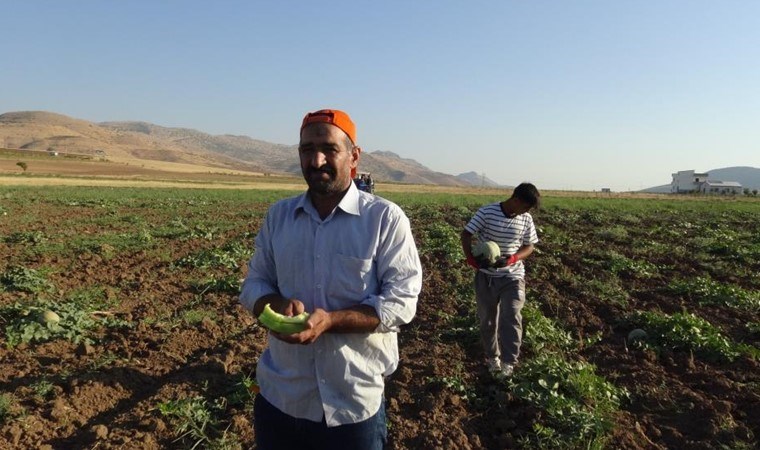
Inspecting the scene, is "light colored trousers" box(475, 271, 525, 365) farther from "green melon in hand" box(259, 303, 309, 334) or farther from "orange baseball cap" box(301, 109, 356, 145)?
"green melon in hand" box(259, 303, 309, 334)

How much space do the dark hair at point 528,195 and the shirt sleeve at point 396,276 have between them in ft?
9.51

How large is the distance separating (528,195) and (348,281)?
10.3 ft

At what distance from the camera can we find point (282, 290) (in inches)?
93.4

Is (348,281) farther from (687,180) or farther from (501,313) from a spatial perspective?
(687,180)

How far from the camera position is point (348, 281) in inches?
→ 86.4

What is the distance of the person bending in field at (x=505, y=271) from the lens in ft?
16.4

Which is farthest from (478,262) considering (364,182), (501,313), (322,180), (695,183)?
(695,183)

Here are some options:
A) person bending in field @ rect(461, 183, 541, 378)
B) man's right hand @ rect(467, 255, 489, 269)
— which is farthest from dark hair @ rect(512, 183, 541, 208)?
man's right hand @ rect(467, 255, 489, 269)

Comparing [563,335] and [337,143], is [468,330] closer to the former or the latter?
[563,335]

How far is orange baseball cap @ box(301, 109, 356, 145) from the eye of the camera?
87.7 inches

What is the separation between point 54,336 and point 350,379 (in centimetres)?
523

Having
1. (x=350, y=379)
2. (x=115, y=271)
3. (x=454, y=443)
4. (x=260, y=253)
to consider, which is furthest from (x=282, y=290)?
(x=115, y=271)

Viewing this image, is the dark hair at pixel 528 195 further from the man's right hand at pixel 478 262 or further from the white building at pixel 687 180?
the white building at pixel 687 180

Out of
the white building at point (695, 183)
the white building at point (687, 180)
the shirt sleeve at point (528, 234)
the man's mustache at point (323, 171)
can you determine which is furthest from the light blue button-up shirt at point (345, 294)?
the white building at point (687, 180)
